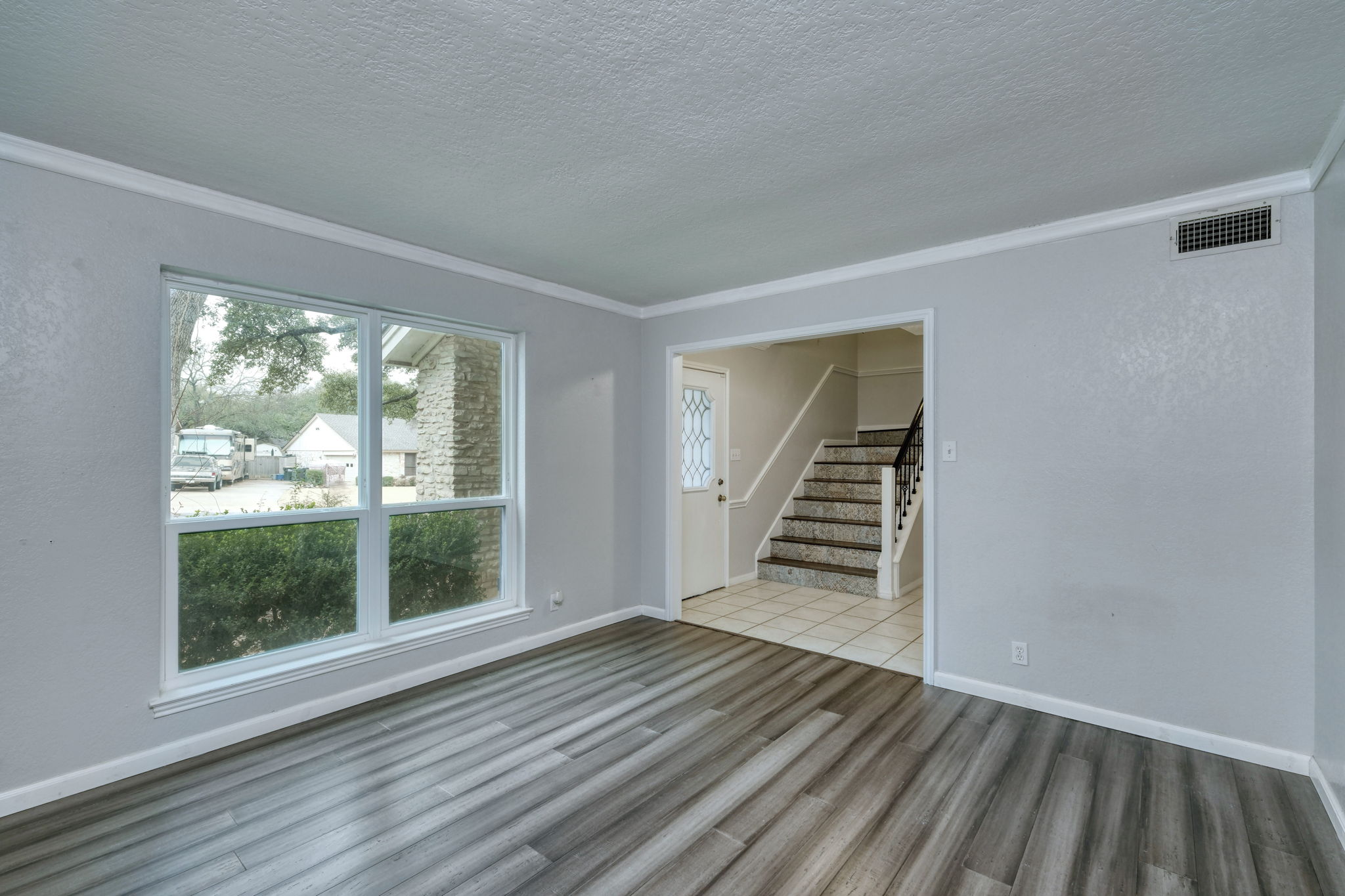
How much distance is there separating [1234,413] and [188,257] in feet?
14.9

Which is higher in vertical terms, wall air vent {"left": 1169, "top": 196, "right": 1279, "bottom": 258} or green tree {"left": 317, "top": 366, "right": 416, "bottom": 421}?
wall air vent {"left": 1169, "top": 196, "right": 1279, "bottom": 258}

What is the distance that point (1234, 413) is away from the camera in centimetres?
265

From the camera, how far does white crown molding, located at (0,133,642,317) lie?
2.28 metres

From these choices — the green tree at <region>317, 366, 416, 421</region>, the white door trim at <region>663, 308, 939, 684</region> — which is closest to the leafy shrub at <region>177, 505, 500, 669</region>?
the green tree at <region>317, 366, 416, 421</region>

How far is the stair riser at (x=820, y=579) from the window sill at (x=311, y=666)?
295 cm

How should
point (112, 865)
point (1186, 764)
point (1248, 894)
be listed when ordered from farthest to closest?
1. point (1186, 764)
2. point (112, 865)
3. point (1248, 894)

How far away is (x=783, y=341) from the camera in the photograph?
4.41 metres

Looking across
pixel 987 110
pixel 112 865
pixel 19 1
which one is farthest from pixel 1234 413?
pixel 112 865

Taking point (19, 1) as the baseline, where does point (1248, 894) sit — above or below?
Answer: below

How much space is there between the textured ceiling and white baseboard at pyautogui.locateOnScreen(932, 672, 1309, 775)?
2358 millimetres

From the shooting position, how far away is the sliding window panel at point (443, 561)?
136 inches

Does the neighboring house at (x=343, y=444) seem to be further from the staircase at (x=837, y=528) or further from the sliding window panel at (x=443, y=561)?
the staircase at (x=837, y=528)

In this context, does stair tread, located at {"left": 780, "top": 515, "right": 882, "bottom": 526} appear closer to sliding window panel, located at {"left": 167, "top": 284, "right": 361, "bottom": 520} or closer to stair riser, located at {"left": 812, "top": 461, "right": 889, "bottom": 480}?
stair riser, located at {"left": 812, "top": 461, "right": 889, "bottom": 480}

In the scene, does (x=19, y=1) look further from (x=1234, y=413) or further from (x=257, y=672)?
(x=1234, y=413)
